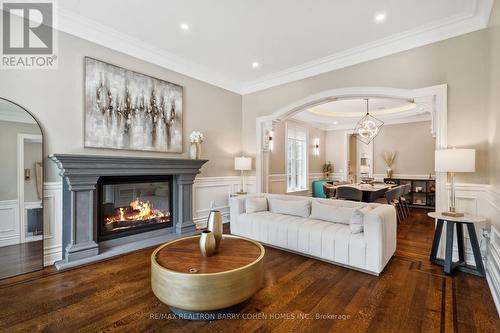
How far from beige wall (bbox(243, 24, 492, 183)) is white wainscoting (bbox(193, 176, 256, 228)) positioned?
298cm

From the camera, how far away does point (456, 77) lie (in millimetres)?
3156

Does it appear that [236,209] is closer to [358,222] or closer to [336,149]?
[358,222]

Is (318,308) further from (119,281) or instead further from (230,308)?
(119,281)

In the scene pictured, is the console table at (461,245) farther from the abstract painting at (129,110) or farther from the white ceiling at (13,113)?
the white ceiling at (13,113)

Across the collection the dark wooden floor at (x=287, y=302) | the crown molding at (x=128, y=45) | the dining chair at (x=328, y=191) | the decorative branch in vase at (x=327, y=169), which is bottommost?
the dark wooden floor at (x=287, y=302)

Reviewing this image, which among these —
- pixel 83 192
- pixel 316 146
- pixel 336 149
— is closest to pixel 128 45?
pixel 83 192

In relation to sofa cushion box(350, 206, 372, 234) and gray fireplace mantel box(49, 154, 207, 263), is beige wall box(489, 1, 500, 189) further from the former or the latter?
gray fireplace mantel box(49, 154, 207, 263)

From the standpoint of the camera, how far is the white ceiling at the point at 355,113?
697 centimetres

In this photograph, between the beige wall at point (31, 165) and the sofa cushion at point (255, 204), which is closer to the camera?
the beige wall at point (31, 165)

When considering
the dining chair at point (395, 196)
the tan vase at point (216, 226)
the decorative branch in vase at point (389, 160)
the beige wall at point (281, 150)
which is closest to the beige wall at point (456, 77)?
the dining chair at point (395, 196)

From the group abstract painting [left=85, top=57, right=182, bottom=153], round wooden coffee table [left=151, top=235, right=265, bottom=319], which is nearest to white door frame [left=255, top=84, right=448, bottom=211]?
abstract painting [left=85, top=57, right=182, bottom=153]

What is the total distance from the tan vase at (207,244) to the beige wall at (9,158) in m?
2.49

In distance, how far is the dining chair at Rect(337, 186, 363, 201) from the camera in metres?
4.98

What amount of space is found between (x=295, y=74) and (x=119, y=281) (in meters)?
4.40
